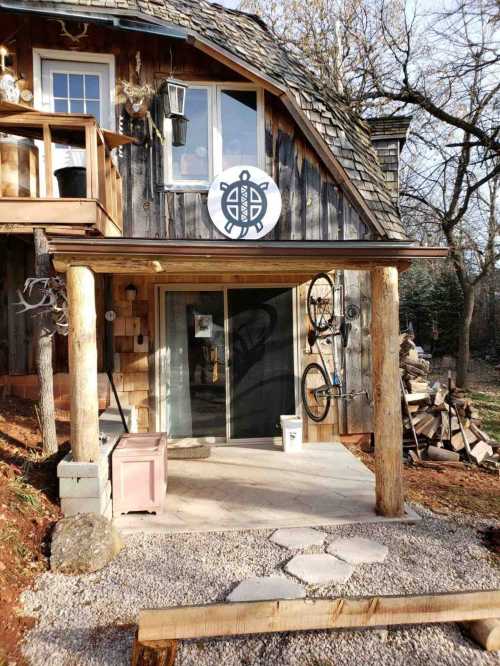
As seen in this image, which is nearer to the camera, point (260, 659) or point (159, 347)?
point (260, 659)

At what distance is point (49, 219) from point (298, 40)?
42.1ft

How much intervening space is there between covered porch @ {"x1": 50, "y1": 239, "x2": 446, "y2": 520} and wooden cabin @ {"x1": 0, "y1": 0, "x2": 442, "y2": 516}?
1.02 m

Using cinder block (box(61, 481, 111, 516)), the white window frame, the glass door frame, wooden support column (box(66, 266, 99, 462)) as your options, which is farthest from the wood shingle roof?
cinder block (box(61, 481, 111, 516))

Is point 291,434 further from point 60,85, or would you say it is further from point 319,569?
point 60,85

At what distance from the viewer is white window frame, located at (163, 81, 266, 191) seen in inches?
255

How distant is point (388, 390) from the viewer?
14.5 feet

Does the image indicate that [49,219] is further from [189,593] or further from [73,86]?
[189,593]

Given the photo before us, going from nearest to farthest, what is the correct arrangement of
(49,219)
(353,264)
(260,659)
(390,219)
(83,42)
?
(260,659) < (353,264) < (49,219) < (83,42) < (390,219)

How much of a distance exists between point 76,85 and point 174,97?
134 centimetres

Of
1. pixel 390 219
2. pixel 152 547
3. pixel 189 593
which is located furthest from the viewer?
pixel 390 219

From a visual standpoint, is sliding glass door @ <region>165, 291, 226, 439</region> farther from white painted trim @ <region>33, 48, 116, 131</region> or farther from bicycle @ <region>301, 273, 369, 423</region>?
white painted trim @ <region>33, 48, 116, 131</region>

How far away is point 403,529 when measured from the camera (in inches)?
166

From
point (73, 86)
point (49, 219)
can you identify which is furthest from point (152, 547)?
point (73, 86)

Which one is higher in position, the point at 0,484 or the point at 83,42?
the point at 83,42
